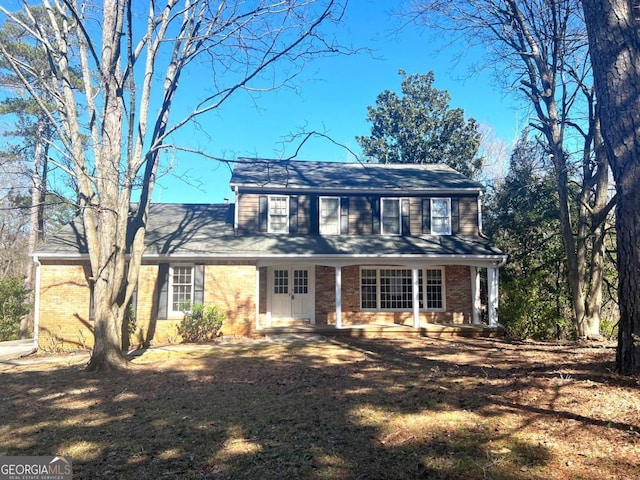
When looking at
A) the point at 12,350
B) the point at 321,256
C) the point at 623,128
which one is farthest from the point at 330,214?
the point at 12,350

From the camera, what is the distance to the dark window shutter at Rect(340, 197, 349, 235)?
50.2 feet

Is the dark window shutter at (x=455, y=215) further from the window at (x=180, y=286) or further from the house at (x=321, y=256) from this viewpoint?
the window at (x=180, y=286)

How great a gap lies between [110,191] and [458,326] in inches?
441

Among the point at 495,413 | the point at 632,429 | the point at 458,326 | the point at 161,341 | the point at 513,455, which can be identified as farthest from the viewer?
the point at 458,326

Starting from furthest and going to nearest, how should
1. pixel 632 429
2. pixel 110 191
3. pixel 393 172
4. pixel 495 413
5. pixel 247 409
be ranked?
pixel 393 172
pixel 110 191
pixel 247 409
pixel 495 413
pixel 632 429

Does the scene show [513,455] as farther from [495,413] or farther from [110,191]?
[110,191]

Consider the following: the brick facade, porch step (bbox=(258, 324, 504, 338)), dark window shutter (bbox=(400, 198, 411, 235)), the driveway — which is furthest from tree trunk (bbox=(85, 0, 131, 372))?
dark window shutter (bbox=(400, 198, 411, 235))

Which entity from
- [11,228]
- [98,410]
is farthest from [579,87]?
[11,228]

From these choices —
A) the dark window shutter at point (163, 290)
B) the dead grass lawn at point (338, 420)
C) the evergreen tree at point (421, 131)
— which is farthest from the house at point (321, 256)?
the evergreen tree at point (421, 131)

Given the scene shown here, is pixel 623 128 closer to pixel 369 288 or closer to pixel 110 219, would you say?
pixel 110 219

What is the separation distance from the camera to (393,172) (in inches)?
697

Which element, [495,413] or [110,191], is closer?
[495,413]

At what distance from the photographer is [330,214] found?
1538cm

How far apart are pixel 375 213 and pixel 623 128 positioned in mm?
10091
